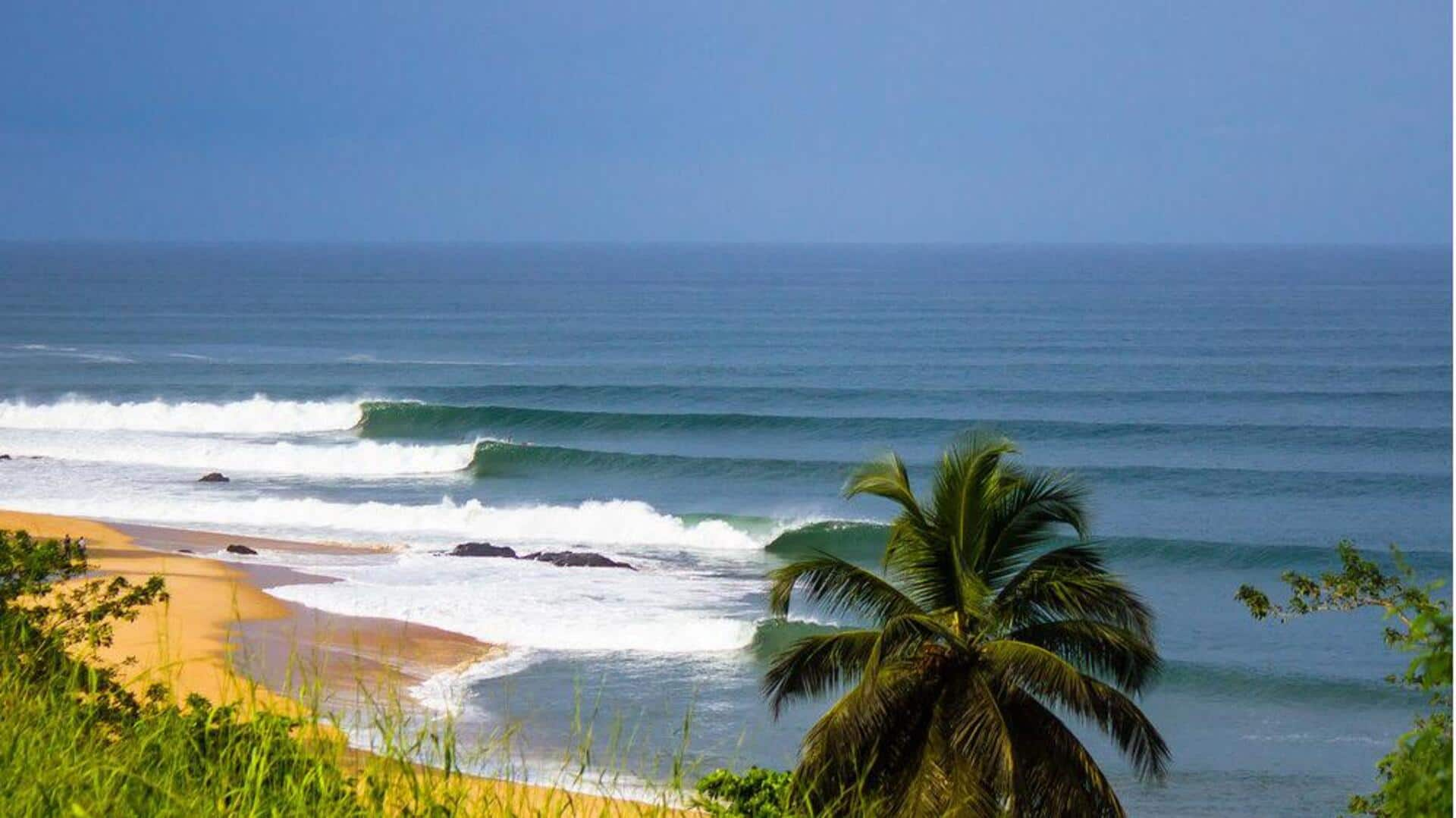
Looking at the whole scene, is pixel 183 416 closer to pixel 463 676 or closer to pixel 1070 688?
pixel 463 676

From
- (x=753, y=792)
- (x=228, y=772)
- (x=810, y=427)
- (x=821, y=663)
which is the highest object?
(x=228, y=772)

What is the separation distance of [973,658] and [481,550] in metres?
20.6

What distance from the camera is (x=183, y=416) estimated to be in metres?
51.9

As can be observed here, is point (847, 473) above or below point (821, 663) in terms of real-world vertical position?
below

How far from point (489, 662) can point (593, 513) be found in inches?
568

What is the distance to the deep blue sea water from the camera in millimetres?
24047

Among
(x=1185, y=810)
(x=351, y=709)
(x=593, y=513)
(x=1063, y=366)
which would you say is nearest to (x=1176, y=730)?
(x=1185, y=810)

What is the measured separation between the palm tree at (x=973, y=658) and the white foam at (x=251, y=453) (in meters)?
31.9

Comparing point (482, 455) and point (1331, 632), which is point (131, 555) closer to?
point (482, 455)

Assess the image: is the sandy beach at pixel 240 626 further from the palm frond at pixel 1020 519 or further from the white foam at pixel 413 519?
the palm frond at pixel 1020 519

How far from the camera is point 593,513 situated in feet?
127

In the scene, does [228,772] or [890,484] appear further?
[890,484]

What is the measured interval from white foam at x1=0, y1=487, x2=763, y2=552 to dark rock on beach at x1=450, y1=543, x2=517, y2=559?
6.22 feet

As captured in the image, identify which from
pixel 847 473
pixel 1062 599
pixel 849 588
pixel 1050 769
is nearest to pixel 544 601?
pixel 849 588
